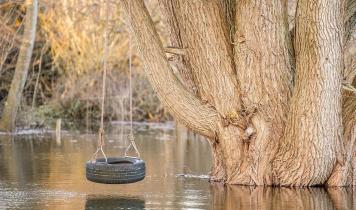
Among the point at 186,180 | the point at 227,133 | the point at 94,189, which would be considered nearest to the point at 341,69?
the point at 227,133

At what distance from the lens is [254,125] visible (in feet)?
45.2

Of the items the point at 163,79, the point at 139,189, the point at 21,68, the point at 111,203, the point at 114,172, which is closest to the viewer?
the point at 111,203

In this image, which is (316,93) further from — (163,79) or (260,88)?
(163,79)

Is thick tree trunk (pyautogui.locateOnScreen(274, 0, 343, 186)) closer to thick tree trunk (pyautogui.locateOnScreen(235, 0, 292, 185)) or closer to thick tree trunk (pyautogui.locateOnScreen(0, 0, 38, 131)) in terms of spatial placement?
thick tree trunk (pyautogui.locateOnScreen(235, 0, 292, 185))

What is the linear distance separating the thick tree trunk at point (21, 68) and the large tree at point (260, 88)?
12309 mm

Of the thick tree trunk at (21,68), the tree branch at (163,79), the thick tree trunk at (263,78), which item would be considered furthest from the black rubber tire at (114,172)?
the thick tree trunk at (21,68)

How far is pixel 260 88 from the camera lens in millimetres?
13734

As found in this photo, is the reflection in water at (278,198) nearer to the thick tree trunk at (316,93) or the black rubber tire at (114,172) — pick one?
the thick tree trunk at (316,93)

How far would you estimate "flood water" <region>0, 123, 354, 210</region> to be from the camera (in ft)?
37.2

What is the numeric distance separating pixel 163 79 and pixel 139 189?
193 cm

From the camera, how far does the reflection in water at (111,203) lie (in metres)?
10.9

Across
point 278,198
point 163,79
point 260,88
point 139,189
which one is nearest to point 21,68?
point 163,79

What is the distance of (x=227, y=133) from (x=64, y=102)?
18.1m

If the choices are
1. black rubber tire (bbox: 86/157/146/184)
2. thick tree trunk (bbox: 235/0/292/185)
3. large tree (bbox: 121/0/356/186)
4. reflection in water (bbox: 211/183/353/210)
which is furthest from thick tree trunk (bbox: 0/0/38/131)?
black rubber tire (bbox: 86/157/146/184)
